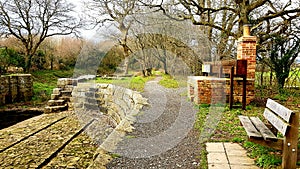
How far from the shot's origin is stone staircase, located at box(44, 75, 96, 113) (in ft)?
30.6

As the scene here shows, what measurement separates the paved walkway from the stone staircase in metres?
7.46

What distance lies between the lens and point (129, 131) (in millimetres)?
4180

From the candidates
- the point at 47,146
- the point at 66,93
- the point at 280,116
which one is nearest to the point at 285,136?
the point at 280,116

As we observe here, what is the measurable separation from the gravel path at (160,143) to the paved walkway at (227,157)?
0.59 feet

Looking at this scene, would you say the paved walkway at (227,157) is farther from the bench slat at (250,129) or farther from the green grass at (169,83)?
the green grass at (169,83)

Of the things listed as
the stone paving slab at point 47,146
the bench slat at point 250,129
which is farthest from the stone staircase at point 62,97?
the bench slat at point 250,129

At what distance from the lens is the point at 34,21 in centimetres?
1445

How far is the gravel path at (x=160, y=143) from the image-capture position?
2.96 m

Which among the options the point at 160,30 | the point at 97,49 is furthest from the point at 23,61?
the point at 160,30

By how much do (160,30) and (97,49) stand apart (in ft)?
13.9

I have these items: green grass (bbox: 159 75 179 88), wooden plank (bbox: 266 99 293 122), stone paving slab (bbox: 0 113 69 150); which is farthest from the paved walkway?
green grass (bbox: 159 75 179 88)

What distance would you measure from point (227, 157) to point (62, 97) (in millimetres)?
8449

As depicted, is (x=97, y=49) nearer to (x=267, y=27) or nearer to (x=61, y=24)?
(x=61, y=24)

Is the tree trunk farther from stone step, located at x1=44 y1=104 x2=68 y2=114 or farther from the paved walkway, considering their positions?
stone step, located at x1=44 y1=104 x2=68 y2=114
